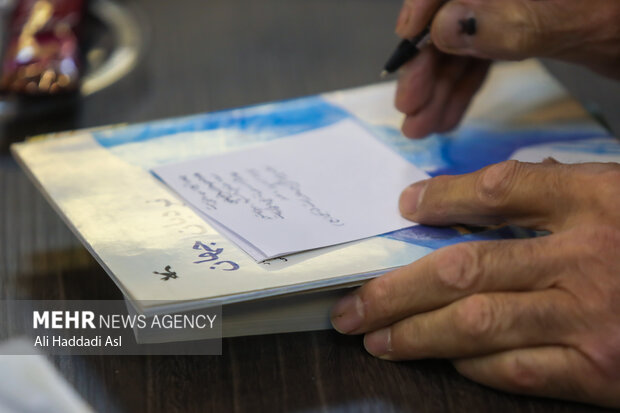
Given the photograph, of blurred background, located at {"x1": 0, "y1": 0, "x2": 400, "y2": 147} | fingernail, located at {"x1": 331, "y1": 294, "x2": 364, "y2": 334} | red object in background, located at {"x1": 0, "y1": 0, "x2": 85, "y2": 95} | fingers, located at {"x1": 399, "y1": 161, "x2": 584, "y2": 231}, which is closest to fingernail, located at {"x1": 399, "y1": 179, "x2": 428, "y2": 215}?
fingers, located at {"x1": 399, "y1": 161, "x2": 584, "y2": 231}

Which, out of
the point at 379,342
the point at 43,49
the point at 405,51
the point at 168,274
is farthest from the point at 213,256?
the point at 43,49

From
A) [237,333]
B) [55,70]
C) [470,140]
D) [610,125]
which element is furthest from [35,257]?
[610,125]

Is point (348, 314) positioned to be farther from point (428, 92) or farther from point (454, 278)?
point (428, 92)

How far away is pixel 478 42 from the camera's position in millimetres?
755

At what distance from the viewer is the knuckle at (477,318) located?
1.79 feet

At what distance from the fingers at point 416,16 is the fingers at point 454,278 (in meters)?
0.31

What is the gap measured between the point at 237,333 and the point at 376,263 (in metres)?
0.12

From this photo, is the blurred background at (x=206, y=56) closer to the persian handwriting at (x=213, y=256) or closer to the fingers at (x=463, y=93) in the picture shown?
the fingers at (x=463, y=93)

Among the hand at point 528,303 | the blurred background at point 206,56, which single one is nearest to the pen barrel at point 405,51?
the blurred background at point 206,56

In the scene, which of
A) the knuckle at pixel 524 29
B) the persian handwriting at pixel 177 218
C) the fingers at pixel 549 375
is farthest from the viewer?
the knuckle at pixel 524 29

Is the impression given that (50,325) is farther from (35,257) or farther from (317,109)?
(317,109)

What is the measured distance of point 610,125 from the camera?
0.92m

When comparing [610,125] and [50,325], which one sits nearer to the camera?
[50,325]

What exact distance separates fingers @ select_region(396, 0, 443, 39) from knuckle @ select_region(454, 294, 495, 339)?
1.13 feet
